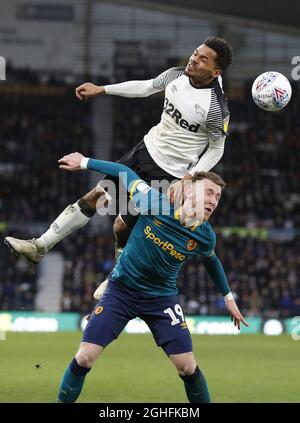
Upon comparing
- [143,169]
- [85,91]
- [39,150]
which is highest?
[85,91]

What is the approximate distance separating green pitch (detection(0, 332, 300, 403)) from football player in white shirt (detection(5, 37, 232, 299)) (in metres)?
1.69

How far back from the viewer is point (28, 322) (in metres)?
25.6

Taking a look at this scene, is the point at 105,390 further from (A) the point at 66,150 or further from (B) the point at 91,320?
(A) the point at 66,150

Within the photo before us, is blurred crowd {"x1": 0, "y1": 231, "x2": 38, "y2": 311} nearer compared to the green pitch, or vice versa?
the green pitch

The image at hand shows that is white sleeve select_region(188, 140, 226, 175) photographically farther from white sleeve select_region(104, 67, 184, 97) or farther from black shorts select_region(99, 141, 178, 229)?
white sleeve select_region(104, 67, 184, 97)

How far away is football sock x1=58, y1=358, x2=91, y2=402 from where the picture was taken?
26.6ft

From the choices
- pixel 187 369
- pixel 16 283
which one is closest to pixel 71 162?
pixel 187 369

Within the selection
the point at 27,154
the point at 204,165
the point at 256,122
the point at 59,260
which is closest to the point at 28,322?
the point at 59,260

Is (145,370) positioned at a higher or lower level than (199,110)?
lower

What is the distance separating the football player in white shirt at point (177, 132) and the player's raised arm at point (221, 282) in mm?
1313

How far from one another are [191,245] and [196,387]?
1.27m

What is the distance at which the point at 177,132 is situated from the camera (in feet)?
32.2

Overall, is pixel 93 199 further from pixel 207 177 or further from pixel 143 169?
pixel 207 177

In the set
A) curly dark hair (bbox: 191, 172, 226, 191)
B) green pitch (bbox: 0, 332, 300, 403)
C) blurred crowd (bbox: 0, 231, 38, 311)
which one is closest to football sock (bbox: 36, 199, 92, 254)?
green pitch (bbox: 0, 332, 300, 403)
